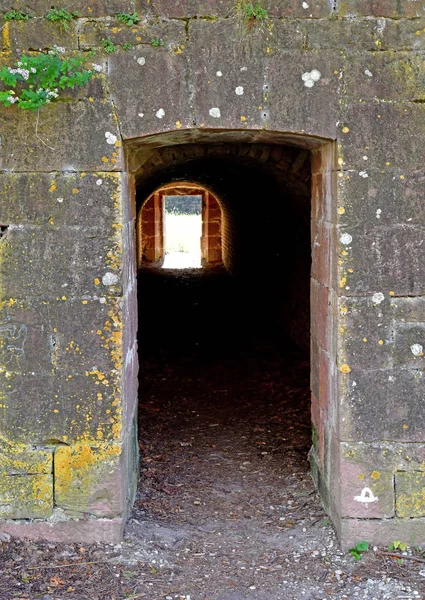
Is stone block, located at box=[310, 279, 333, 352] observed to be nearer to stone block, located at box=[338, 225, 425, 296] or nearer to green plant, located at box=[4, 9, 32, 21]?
stone block, located at box=[338, 225, 425, 296]

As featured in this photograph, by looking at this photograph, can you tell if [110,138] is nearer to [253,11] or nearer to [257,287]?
[253,11]

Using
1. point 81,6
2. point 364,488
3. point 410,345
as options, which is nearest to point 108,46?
point 81,6

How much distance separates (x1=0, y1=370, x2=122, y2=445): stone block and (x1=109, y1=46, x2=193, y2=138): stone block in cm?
155

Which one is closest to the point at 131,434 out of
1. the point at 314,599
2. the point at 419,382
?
the point at 314,599

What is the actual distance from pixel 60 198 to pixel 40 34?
971 mm

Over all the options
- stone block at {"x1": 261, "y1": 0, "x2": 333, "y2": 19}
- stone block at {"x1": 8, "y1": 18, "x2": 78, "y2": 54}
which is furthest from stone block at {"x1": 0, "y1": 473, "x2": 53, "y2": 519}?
stone block at {"x1": 261, "y1": 0, "x2": 333, "y2": 19}

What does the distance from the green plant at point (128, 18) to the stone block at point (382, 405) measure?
8.22ft

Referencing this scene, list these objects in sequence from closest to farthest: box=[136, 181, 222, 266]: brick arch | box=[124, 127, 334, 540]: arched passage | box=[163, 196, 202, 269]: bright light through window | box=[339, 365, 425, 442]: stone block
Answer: box=[339, 365, 425, 442]: stone block, box=[124, 127, 334, 540]: arched passage, box=[136, 181, 222, 266]: brick arch, box=[163, 196, 202, 269]: bright light through window

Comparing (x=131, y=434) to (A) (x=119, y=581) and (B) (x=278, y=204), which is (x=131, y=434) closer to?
(A) (x=119, y=581)

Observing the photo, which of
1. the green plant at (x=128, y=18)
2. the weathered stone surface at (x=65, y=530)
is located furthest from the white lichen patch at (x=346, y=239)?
the weathered stone surface at (x=65, y=530)

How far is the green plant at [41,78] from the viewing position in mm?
3787

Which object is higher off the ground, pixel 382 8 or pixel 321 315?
pixel 382 8

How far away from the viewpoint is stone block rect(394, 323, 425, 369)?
13.4ft

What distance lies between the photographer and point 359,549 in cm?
416
